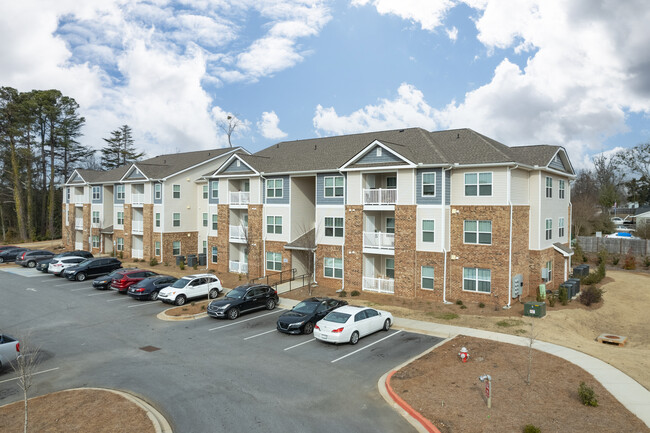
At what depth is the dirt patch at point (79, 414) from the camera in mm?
9945

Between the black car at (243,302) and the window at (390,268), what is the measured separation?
26.2 ft

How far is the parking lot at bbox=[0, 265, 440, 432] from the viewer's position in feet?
35.6

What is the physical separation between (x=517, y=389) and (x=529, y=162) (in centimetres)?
1754

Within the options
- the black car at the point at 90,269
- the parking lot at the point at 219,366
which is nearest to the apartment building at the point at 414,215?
the parking lot at the point at 219,366

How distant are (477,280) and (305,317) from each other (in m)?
10.9

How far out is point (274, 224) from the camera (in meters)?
32.1

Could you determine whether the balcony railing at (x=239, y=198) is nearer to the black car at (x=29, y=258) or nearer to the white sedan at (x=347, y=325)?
the white sedan at (x=347, y=325)

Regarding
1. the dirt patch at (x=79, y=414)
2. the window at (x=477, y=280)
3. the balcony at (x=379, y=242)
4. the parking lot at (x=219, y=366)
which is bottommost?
the parking lot at (x=219, y=366)

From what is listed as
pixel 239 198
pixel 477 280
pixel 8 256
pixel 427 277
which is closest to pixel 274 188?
pixel 239 198

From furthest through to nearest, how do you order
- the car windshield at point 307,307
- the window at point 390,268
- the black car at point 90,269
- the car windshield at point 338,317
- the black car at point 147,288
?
the black car at point 90,269 < the window at point 390,268 < the black car at point 147,288 < the car windshield at point 307,307 < the car windshield at point 338,317

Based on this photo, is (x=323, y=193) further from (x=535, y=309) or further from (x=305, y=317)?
(x=535, y=309)

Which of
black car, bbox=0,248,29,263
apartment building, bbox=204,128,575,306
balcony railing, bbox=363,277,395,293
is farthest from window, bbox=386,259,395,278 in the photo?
black car, bbox=0,248,29,263

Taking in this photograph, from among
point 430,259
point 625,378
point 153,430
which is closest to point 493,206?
point 430,259

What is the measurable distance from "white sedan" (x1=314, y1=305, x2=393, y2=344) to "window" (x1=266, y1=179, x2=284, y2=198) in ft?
50.1
